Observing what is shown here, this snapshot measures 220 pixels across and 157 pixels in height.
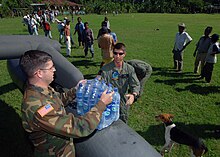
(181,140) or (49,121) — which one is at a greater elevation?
(49,121)

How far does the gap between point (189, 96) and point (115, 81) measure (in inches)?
157

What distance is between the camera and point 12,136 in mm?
4941

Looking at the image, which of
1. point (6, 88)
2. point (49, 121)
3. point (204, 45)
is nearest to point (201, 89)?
point (204, 45)

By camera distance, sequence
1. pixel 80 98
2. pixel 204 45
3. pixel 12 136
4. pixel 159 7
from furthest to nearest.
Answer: pixel 159 7, pixel 204 45, pixel 12 136, pixel 80 98

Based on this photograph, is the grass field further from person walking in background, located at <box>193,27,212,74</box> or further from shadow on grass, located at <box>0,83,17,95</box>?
person walking in background, located at <box>193,27,212,74</box>

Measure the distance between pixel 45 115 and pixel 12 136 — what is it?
3541mm

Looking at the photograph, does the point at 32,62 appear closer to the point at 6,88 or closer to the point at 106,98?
the point at 106,98

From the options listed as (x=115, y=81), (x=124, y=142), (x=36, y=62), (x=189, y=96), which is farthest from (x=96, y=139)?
(x=189, y=96)

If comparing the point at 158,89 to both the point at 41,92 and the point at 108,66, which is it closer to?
the point at 108,66

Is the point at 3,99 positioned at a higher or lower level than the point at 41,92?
lower

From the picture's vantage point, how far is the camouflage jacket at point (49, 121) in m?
1.96

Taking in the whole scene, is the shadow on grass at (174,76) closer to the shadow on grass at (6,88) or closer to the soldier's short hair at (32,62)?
the shadow on grass at (6,88)

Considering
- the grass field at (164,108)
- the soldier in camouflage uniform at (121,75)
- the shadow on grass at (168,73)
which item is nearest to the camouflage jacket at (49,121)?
the soldier in camouflage uniform at (121,75)

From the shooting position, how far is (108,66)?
3.72 metres
